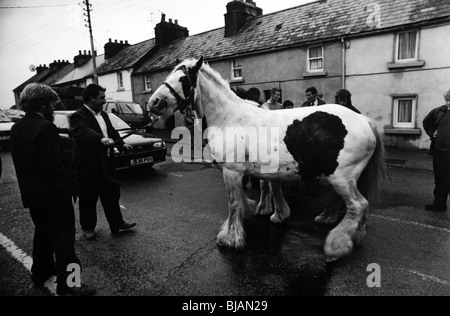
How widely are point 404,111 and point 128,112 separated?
1395cm

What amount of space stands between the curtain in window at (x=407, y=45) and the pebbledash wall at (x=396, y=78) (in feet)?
0.87

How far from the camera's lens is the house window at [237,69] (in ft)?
57.4

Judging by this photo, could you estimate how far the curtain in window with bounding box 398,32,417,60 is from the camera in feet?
39.0

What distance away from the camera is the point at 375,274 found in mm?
3033

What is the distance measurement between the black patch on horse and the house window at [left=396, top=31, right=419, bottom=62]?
11.4 m

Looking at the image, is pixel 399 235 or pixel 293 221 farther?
pixel 293 221

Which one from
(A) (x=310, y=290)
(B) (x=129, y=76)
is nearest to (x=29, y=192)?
(A) (x=310, y=290)

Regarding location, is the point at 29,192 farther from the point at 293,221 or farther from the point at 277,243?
the point at 293,221

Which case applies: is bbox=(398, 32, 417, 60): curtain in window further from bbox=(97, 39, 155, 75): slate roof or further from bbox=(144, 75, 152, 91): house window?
bbox=(97, 39, 155, 75): slate roof

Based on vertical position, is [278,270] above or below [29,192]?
below

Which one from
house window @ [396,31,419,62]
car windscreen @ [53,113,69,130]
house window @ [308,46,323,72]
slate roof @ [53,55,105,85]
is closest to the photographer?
car windscreen @ [53,113,69,130]

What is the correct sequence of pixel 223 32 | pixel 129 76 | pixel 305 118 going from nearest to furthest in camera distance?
pixel 305 118
pixel 223 32
pixel 129 76

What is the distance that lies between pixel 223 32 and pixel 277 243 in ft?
65.1

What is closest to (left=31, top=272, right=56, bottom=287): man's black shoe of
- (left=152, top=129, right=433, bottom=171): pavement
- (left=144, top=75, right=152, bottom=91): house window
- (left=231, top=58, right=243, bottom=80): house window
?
(left=152, top=129, right=433, bottom=171): pavement
